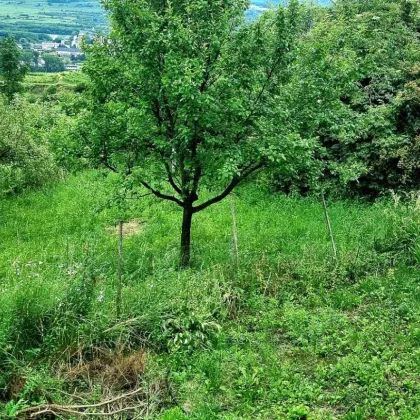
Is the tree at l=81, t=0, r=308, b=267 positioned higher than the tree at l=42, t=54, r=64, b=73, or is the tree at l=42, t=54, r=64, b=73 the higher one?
the tree at l=81, t=0, r=308, b=267

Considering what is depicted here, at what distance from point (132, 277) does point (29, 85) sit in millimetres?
40155

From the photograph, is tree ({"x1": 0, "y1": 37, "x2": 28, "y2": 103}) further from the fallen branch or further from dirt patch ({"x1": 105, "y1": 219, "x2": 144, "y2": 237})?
the fallen branch

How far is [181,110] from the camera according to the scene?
20.3ft

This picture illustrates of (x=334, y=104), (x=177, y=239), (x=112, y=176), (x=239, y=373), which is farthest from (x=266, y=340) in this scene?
(x=112, y=176)

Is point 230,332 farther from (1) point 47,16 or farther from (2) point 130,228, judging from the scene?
(1) point 47,16

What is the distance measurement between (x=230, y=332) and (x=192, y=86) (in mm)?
2914

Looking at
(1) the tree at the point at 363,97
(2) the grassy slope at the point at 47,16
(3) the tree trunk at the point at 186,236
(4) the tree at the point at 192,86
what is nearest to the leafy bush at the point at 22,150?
(4) the tree at the point at 192,86

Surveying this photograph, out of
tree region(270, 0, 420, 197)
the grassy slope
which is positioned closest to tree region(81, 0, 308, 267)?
tree region(270, 0, 420, 197)

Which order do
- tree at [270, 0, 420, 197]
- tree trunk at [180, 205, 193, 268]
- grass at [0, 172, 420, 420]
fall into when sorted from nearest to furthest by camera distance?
grass at [0, 172, 420, 420], tree at [270, 0, 420, 197], tree trunk at [180, 205, 193, 268]

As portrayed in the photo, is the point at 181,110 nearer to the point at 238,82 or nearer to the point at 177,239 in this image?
the point at 238,82

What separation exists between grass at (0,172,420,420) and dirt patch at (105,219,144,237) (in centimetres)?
173

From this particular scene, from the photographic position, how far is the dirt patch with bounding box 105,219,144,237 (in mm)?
10026

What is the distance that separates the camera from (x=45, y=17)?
130 meters

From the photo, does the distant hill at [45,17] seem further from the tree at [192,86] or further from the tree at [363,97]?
the tree at [192,86]
